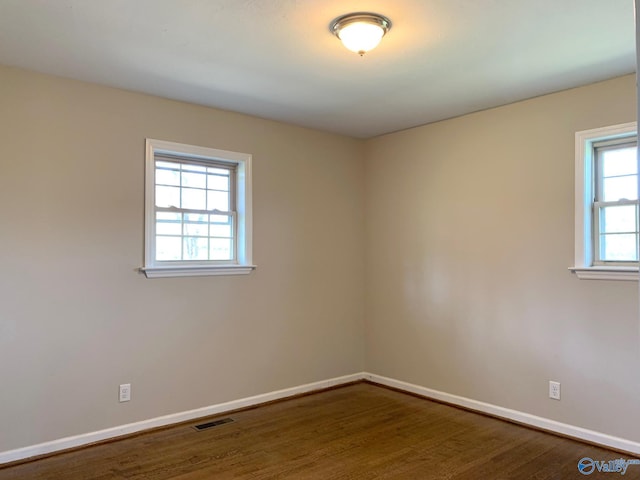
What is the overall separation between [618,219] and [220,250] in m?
3.07

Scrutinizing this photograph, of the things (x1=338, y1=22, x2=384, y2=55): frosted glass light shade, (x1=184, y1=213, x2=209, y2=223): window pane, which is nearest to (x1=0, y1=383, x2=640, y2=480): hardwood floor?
(x1=184, y1=213, x2=209, y2=223): window pane

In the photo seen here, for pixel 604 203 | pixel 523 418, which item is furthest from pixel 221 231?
pixel 604 203

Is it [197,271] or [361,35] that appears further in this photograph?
[197,271]

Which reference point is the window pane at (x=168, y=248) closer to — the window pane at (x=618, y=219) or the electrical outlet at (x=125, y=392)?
the electrical outlet at (x=125, y=392)

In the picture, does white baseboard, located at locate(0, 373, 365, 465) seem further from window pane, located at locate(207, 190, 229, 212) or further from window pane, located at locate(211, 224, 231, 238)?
window pane, located at locate(207, 190, 229, 212)

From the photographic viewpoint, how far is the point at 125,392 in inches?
138

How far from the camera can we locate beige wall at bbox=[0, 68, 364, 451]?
3.12 m

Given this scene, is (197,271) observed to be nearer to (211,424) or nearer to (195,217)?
(195,217)

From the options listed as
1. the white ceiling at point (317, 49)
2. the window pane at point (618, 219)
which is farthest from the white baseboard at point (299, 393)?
the white ceiling at point (317, 49)

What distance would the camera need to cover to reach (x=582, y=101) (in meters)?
3.44

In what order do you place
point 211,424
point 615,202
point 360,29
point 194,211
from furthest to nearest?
point 194,211
point 211,424
point 615,202
point 360,29

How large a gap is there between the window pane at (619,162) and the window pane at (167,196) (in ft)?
10.6

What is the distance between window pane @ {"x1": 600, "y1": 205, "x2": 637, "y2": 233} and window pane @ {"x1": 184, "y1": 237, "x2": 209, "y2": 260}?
3054 mm

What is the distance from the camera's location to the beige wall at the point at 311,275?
10.4 ft
